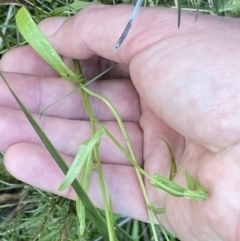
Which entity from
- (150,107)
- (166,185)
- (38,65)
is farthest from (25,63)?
(166,185)

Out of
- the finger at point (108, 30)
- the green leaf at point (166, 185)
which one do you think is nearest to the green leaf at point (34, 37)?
the finger at point (108, 30)

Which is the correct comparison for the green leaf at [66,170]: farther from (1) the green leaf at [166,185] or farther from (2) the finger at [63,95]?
(2) the finger at [63,95]

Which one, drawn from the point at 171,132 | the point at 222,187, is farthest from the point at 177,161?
the point at 222,187

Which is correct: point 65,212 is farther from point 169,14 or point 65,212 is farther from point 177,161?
point 169,14

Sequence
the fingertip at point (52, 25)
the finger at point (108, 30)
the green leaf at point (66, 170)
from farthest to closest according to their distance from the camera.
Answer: the fingertip at point (52, 25) < the finger at point (108, 30) < the green leaf at point (66, 170)

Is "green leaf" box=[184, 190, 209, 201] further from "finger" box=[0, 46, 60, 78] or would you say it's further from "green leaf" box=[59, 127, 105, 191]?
"finger" box=[0, 46, 60, 78]

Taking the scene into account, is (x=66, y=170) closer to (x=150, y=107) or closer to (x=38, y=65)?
(x=150, y=107)

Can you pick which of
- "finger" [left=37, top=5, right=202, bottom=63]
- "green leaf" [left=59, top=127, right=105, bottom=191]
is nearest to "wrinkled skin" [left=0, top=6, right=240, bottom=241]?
"finger" [left=37, top=5, right=202, bottom=63]
